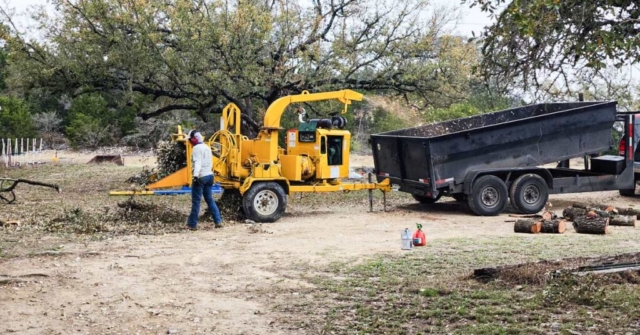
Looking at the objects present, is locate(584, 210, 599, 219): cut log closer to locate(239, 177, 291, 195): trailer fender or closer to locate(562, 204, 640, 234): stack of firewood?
locate(562, 204, 640, 234): stack of firewood

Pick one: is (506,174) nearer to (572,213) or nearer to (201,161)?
(572,213)

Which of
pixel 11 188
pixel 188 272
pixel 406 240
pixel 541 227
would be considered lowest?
pixel 188 272

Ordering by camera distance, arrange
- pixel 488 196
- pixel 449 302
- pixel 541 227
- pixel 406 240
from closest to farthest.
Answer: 1. pixel 449 302
2. pixel 406 240
3. pixel 541 227
4. pixel 488 196

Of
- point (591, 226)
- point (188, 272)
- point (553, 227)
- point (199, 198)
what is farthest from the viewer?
point (199, 198)

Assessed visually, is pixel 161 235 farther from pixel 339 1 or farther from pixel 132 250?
pixel 339 1

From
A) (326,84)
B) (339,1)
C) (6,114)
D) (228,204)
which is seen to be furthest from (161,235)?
(6,114)

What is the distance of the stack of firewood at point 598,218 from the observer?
13.1m

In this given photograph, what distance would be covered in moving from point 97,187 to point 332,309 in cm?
1609

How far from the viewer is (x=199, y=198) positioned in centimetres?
1422

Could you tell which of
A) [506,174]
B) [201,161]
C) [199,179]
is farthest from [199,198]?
[506,174]

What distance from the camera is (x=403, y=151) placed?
16844 millimetres

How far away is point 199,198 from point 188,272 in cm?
433

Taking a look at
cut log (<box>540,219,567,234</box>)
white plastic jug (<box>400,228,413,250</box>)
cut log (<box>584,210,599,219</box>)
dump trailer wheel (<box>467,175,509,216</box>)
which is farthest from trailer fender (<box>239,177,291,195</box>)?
cut log (<box>584,210,599,219</box>)

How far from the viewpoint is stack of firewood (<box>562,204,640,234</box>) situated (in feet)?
43.0
